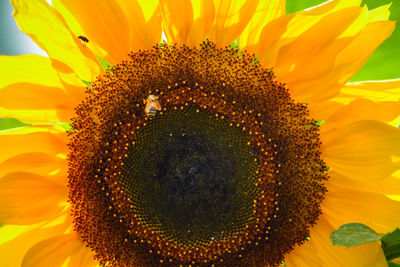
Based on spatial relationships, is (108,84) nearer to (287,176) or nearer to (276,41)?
(276,41)

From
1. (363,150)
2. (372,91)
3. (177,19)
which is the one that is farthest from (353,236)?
(177,19)

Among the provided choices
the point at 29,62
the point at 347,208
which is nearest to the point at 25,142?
the point at 29,62

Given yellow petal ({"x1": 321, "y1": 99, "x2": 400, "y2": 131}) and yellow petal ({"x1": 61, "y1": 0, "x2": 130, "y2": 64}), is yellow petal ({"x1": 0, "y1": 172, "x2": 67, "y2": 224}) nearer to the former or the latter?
yellow petal ({"x1": 61, "y1": 0, "x2": 130, "y2": 64})

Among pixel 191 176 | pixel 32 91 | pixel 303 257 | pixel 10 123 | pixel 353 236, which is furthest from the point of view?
pixel 10 123

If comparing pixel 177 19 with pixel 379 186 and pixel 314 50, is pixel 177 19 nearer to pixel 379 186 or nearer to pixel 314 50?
pixel 314 50

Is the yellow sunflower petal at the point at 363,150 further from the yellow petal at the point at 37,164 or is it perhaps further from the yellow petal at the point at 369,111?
the yellow petal at the point at 37,164
